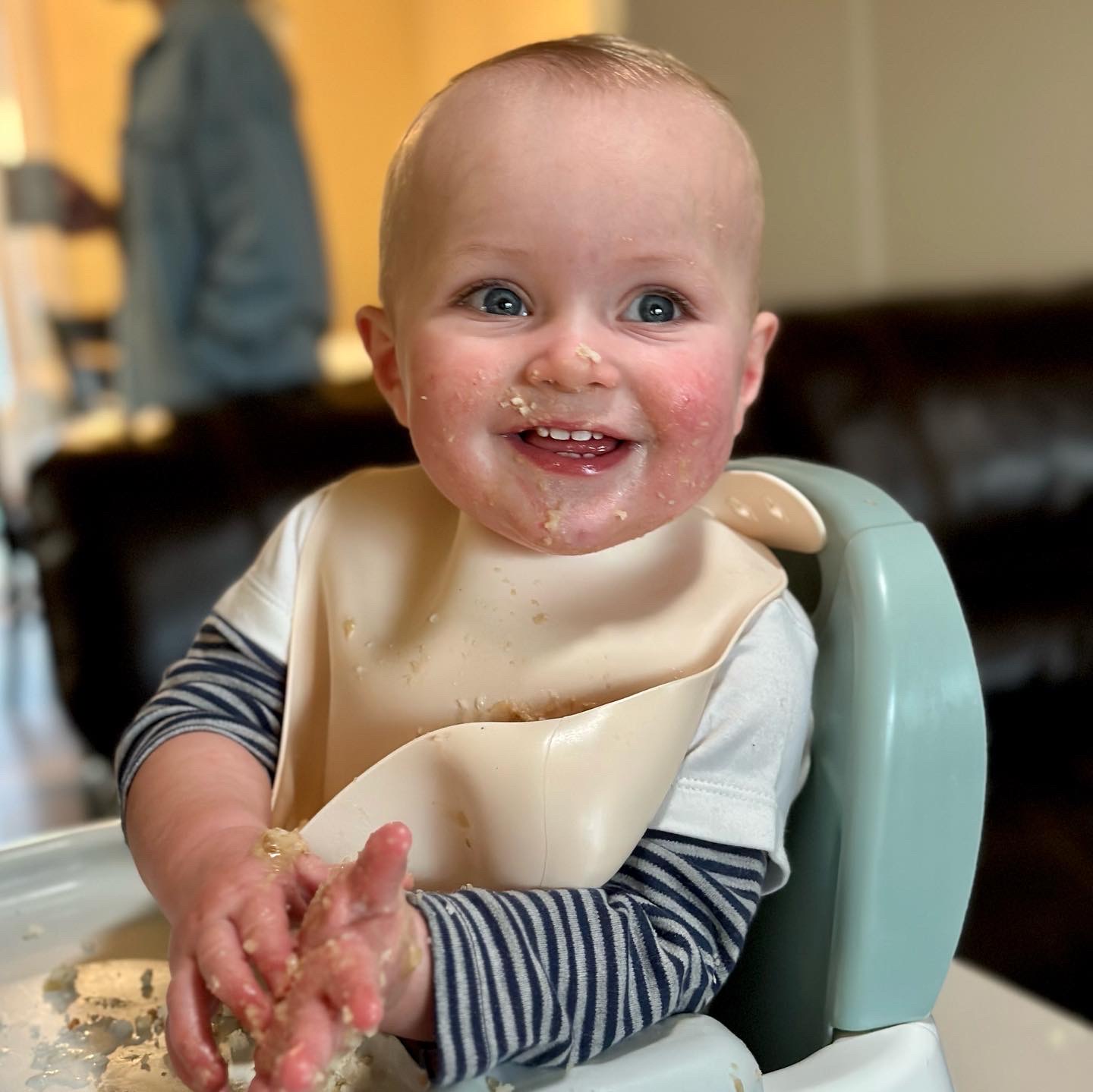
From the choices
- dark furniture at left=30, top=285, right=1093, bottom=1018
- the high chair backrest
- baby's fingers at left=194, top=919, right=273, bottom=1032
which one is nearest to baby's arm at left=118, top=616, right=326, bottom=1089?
baby's fingers at left=194, top=919, right=273, bottom=1032

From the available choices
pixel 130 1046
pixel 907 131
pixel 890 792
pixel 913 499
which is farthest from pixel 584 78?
pixel 907 131

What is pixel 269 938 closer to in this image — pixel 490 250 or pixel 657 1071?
pixel 657 1071

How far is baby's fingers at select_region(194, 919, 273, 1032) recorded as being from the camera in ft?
1.29

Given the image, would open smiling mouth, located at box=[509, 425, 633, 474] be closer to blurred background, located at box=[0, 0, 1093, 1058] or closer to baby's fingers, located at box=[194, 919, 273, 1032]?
baby's fingers, located at box=[194, 919, 273, 1032]

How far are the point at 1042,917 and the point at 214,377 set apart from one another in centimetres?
144

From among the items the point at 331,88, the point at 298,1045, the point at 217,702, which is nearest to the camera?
the point at 298,1045

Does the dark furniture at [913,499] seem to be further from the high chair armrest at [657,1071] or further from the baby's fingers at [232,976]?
the baby's fingers at [232,976]

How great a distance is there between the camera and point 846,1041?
0.53 metres

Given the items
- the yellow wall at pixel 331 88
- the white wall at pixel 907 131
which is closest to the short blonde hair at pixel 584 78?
the white wall at pixel 907 131

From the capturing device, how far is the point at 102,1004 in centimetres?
58

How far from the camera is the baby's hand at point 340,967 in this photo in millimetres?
366

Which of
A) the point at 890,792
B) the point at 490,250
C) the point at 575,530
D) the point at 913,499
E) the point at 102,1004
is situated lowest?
the point at 913,499

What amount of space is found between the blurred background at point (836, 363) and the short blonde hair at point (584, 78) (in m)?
0.79

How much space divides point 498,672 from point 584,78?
0.85ft
